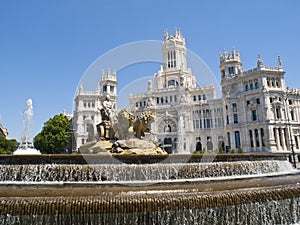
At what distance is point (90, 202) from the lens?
710cm

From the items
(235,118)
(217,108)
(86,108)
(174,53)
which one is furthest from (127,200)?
(174,53)

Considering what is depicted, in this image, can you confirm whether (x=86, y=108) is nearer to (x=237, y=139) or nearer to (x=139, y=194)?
(x=237, y=139)

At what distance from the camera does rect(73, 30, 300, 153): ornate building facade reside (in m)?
51.8

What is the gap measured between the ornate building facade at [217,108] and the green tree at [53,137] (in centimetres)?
554

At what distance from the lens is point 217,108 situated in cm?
6391

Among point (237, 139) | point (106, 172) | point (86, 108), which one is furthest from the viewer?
point (86, 108)

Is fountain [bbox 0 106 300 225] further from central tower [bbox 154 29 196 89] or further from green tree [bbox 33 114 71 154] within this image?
central tower [bbox 154 29 196 89]

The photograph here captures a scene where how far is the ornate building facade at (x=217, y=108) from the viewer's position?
170ft

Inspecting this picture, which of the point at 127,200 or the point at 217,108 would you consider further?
the point at 217,108

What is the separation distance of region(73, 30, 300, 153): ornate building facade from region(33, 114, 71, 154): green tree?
5.54 meters

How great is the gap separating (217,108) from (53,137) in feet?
136

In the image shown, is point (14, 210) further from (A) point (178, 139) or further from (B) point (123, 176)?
(A) point (178, 139)

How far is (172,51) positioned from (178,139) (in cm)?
3333

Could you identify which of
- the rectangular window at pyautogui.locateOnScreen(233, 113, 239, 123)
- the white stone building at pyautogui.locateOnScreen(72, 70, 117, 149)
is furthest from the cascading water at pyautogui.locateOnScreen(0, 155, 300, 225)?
the white stone building at pyautogui.locateOnScreen(72, 70, 117, 149)
